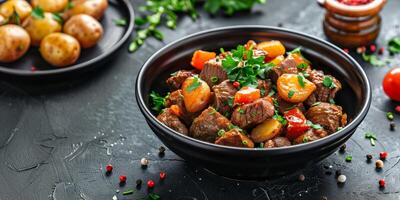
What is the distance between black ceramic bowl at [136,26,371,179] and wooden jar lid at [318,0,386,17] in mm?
755

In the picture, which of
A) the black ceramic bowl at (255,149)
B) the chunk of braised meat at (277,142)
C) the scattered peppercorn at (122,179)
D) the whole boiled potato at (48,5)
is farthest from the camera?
the whole boiled potato at (48,5)

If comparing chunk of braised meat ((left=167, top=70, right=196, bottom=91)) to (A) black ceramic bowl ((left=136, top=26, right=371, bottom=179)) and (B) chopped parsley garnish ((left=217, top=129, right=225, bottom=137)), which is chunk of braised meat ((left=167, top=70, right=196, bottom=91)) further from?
(B) chopped parsley garnish ((left=217, top=129, right=225, bottom=137))

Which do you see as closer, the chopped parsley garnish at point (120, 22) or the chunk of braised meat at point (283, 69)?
the chunk of braised meat at point (283, 69)

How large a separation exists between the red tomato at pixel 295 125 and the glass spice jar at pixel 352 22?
1.46m

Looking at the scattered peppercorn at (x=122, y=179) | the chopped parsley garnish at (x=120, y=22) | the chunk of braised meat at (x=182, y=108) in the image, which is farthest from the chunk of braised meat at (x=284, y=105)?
the chopped parsley garnish at (x=120, y=22)

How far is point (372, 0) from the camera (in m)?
4.43

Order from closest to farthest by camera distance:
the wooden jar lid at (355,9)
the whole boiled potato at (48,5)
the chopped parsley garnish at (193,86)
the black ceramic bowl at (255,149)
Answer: the black ceramic bowl at (255,149), the chopped parsley garnish at (193,86), the wooden jar lid at (355,9), the whole boiled potato at (48,5)

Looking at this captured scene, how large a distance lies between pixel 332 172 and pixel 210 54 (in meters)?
1.03

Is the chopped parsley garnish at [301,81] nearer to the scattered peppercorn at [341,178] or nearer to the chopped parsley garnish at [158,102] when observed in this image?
the scattered peppercorn at [341,178]

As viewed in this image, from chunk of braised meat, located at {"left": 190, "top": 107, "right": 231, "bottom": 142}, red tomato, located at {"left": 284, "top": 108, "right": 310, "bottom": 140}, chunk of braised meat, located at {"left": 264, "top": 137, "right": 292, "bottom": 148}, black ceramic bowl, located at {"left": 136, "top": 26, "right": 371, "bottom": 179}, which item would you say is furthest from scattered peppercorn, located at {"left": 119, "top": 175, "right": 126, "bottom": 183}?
red tomato, located at {"left": 284, "top": 108, "right": 310, "bottom": 140}

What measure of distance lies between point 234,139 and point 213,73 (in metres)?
0.52

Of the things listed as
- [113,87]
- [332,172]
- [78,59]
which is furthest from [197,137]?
[78,59]

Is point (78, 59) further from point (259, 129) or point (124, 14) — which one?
point (259, 129)

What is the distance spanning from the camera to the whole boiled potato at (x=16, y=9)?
173 inches
